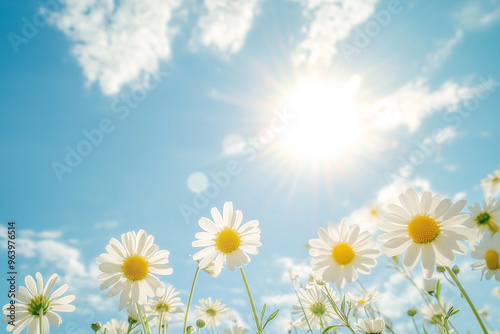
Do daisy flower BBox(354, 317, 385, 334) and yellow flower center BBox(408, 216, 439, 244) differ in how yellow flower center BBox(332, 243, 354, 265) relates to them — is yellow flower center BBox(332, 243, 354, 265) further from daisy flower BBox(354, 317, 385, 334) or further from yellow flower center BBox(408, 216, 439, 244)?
daisy flower BBox(354, 317, 385, 334)

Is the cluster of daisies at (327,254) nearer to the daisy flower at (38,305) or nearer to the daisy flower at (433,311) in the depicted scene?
the daisy flower at (38,305)

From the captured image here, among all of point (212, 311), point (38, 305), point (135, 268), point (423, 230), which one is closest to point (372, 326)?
point (423, 230)

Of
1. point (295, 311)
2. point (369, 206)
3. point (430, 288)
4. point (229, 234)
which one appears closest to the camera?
point (229, 234)

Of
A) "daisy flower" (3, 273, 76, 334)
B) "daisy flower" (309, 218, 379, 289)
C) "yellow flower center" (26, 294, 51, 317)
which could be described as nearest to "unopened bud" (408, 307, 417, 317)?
"daisy flower" (309, 218, 379, 289)

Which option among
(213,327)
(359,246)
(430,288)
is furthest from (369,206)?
(359,246)

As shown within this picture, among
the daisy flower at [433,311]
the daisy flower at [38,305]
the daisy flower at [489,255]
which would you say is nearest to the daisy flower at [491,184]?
the daisy flower at [433,311]

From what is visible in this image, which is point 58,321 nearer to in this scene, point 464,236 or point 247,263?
point 247,263
